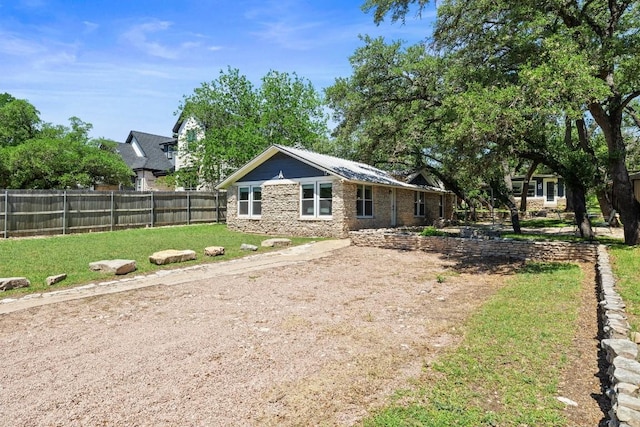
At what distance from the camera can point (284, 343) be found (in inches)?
189

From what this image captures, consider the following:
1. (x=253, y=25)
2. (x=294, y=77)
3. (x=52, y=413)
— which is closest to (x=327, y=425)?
(x=52, y=413)

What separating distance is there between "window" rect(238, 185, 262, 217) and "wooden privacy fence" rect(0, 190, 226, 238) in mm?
4697

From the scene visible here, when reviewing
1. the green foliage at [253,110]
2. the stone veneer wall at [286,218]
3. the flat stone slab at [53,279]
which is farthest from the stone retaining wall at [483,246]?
the green foliage at [253,110]

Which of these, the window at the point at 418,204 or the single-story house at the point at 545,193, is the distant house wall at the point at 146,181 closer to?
the window at the point at 418,204

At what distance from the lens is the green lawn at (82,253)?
29.5 feet

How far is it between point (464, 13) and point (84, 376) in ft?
48.9

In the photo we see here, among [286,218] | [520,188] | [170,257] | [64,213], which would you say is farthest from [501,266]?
[520,188]

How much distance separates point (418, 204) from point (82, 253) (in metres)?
17.7

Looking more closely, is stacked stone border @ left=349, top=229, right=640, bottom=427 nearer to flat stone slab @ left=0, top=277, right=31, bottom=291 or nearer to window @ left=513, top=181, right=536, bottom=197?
flat stone slab @ left=0, top=277, right=31, bottom=291

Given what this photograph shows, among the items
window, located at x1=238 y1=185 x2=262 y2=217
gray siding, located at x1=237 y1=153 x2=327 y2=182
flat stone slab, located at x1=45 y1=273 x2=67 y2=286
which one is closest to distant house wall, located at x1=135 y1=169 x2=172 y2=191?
window, located at x1=238 y1=185 x2=262 y2=217

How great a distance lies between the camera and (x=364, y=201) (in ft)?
61.1

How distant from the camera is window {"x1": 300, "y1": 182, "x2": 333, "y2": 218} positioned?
697 inches

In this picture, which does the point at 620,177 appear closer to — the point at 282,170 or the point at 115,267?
the point at 282,170

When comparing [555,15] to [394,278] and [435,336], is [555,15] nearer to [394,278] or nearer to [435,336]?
[394,278]
